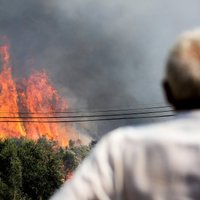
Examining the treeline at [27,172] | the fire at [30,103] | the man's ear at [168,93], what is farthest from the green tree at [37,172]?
the man's ear at [168,93]

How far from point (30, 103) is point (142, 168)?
435 ft

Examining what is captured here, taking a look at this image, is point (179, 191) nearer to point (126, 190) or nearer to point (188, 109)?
point (126, 190)

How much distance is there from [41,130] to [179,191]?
128m

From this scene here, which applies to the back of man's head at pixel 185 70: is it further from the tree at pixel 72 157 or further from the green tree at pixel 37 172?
the tree at pixel 72 157

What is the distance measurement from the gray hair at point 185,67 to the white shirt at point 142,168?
0.12m

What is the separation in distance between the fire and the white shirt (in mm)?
116246

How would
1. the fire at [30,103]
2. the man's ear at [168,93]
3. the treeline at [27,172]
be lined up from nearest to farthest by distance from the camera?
the man's ear at [168,93]
the treeline at [27,172]
the fire at [30,103]

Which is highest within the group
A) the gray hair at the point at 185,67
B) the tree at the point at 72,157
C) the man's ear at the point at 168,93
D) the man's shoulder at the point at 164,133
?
the gray hair at the point at 185,67

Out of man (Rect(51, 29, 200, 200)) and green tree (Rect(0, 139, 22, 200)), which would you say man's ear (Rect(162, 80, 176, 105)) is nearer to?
man (Rect(51, 29, 200, 200))

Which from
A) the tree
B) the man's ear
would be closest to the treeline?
the tree

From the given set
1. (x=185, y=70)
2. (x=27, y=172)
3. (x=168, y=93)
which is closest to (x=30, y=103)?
(x=27, y=172)

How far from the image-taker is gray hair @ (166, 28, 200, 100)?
205 centimetres

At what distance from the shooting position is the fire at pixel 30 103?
12181 centimetres

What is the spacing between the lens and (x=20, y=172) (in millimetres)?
58000
